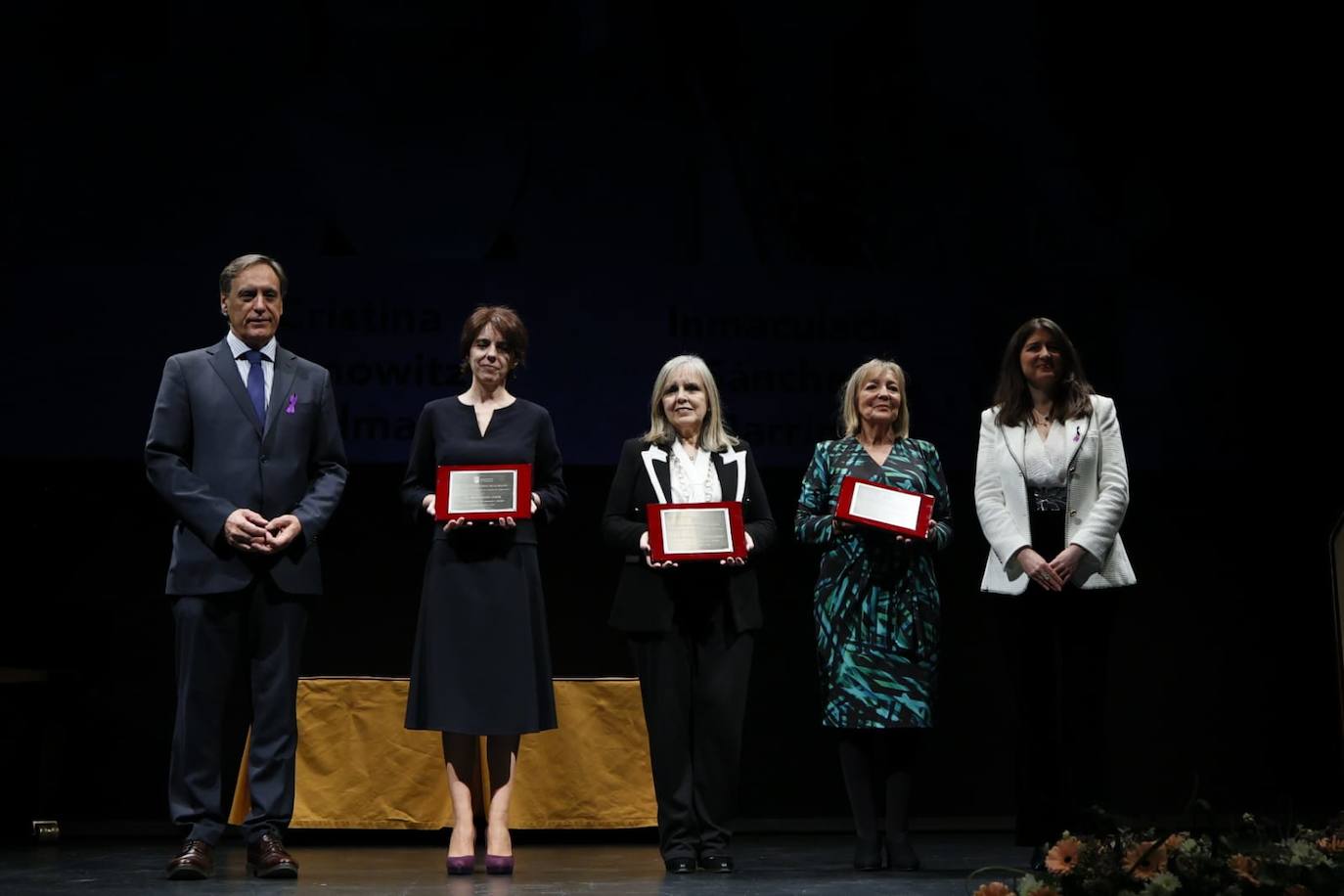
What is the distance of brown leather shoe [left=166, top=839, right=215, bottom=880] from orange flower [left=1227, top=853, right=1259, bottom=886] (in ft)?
9.02

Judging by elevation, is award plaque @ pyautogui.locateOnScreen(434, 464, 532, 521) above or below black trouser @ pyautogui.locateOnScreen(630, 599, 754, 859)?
above

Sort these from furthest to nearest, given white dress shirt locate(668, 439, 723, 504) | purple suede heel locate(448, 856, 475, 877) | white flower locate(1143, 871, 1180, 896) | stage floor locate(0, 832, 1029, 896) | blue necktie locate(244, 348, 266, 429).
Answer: white dress shirt locate(668, 439, 723, 504)
purple suede heel locate(448, 856, 475, 877)
blue necktie locate(244, 348, 266, 429)
stage floor locate(0, 832, 1029, 896)
white flower locate(1143, 871, 1180, 896)

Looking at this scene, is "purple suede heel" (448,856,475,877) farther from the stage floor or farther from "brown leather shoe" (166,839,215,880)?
"brown leather shoe" (166,839,215,880)

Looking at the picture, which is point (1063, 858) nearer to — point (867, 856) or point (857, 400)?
point (867, 856)

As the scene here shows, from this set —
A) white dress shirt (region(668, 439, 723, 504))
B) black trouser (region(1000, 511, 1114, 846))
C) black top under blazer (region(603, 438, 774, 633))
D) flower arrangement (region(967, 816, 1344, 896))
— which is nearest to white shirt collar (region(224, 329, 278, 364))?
black top under blazer (region(603, 438, 774, 633))

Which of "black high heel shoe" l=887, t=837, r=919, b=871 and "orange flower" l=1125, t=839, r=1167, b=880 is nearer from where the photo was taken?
"orange flower" l=1125, t=839, r=1167, b=880

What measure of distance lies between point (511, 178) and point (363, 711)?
6.79ft

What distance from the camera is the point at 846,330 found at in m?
5.23

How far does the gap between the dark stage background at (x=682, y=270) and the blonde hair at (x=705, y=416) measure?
45.6 inches

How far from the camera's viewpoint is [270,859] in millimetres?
3406

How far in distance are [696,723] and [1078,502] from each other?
4.00 ft

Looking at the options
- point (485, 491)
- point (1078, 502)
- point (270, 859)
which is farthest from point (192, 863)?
point (1078, 502)

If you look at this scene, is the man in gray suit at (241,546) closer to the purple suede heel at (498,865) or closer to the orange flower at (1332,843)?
the purple suede heel at (498,865)

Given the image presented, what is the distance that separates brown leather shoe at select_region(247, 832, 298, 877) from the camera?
A: 3412 millimetres
